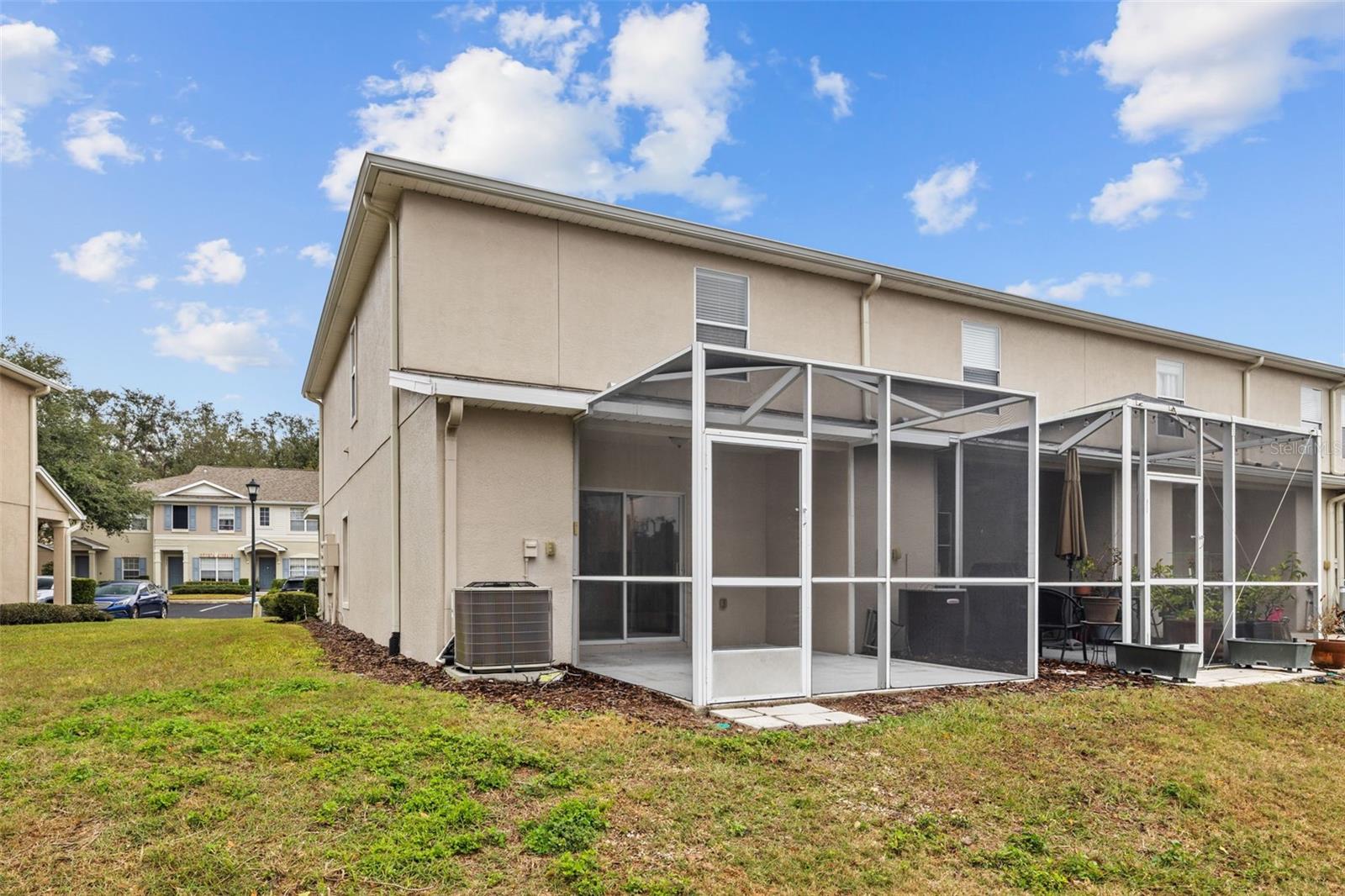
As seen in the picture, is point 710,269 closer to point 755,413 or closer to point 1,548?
point 755,413

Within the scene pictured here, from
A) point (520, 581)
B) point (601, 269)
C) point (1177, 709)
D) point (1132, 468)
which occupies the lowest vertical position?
point (1177, 709)

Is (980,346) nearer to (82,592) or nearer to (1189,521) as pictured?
(1189,521)

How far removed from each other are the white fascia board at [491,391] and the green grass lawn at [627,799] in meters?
2.77

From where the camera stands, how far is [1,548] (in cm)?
1784

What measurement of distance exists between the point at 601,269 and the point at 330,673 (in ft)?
16.5

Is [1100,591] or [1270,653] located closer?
[1270,653]

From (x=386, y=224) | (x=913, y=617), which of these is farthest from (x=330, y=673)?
(x=913, y=617)

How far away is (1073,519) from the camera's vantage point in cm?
961

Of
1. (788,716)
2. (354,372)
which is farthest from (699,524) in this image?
(354,372)

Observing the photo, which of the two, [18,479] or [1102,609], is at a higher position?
[18,479]

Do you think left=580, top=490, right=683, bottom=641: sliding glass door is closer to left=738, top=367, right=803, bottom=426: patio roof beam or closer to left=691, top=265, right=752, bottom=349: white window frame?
left=691, top=265, right=752, bottom=349: white window frame

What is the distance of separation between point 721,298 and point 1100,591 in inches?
222

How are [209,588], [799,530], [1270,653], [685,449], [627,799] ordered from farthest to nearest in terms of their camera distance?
1. [209,588]
2. [1270,653]
3. [685,449]
4. [799,530]
5. [627,799]

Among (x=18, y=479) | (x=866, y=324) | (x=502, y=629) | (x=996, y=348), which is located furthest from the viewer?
(x=18, y=479)
